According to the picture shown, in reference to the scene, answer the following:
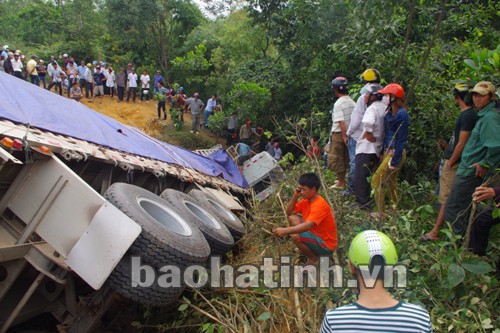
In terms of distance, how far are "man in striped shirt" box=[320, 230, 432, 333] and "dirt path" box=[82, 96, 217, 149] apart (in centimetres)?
1280

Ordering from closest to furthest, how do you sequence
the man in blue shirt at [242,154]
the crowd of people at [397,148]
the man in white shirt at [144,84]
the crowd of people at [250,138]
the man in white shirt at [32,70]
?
1. the crowd of people at [397,148]
2. the man in blue shirt at [242,154]
3. the crowd of people at [250,138]
4. the man in white shirt at [32,70]
5. the man in white shirt at [144,84]

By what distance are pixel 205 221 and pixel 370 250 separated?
3.38 meters

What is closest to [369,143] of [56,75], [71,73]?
[56,75]

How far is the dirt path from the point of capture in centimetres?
1450

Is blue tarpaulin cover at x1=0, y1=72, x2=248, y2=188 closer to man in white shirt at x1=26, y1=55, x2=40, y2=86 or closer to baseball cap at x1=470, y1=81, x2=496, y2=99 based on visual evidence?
baseball cap at x1=470, y1=81, x2=496, y2=99

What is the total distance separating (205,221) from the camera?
4918 mm

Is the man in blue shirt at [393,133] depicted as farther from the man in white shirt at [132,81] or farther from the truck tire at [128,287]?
the man in white shirt at [132,81]

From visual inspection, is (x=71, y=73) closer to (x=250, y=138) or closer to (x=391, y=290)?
(x=250, y=138)

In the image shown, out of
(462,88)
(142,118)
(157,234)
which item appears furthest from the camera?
(142,118)

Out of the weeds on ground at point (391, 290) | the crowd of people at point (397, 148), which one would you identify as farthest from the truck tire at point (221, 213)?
the crowd of people at point (397, 148)

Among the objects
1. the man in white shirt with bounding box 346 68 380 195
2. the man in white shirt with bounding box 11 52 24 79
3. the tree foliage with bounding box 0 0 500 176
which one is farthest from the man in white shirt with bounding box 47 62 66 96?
the man in white shirt with bounding box 346 68 380 195

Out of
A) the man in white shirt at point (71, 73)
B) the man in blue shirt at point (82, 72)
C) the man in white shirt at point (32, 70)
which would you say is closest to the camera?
the man in white shirt at point (32, 70)
